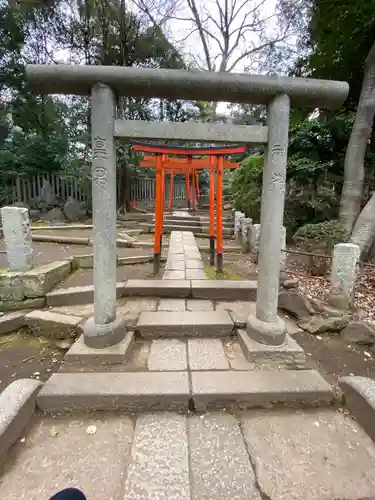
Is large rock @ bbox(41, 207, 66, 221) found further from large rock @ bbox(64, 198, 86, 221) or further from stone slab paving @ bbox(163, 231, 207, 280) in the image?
stone slab paving @ bbox(163, 231, 207, 280)

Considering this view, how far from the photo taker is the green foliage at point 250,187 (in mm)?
7941

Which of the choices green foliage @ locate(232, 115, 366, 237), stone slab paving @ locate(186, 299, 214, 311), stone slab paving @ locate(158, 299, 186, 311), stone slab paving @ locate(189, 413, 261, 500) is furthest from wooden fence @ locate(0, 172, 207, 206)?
stone slab paving @ locate(189, 413, 261, 500)

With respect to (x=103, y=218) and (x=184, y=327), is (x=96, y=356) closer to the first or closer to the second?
(x=184, y=327)

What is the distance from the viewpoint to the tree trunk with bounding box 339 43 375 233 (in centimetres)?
568

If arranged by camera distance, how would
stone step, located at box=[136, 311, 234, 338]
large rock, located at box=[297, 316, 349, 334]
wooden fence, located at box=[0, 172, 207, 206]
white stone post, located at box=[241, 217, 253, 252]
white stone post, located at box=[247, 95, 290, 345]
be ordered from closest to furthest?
white stone post, located at box=[247, 95, 290, 345] < stone step, located at box=[136, 311, 234, 338] < large rock, located at box=[297, 316, 349, 334] < white stone post, located at box=[241, 217, 253, 252] < wooden fence, located at box=[0, 172, 207, 206]

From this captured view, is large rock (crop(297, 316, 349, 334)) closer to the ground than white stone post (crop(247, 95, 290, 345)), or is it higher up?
closer to the ground

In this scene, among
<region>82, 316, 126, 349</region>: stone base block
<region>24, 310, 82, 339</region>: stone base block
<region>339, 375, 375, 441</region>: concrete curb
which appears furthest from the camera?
<region>24, 310, 82, 339</region>: stone base block

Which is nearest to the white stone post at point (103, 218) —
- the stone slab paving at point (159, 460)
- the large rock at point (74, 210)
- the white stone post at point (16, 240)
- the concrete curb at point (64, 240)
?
the stone slab paving at point (159, 460)

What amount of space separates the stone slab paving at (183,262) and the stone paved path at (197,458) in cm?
209

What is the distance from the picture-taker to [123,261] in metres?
4.88

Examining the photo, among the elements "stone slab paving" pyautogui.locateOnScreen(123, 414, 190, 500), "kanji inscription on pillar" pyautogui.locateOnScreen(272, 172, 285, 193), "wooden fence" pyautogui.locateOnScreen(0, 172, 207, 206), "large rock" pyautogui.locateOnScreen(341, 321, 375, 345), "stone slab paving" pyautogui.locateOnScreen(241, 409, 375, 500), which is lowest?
"stone slab paving" pyautogui.locateOnScreen(241, 409, 375, 500)

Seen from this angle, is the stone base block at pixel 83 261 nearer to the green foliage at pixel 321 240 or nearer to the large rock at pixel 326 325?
the large rock at pixel 326 325

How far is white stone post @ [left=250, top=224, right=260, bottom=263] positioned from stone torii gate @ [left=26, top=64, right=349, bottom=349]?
314 cm

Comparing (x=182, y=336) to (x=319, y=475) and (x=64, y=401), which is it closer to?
(x=64, y=401)
